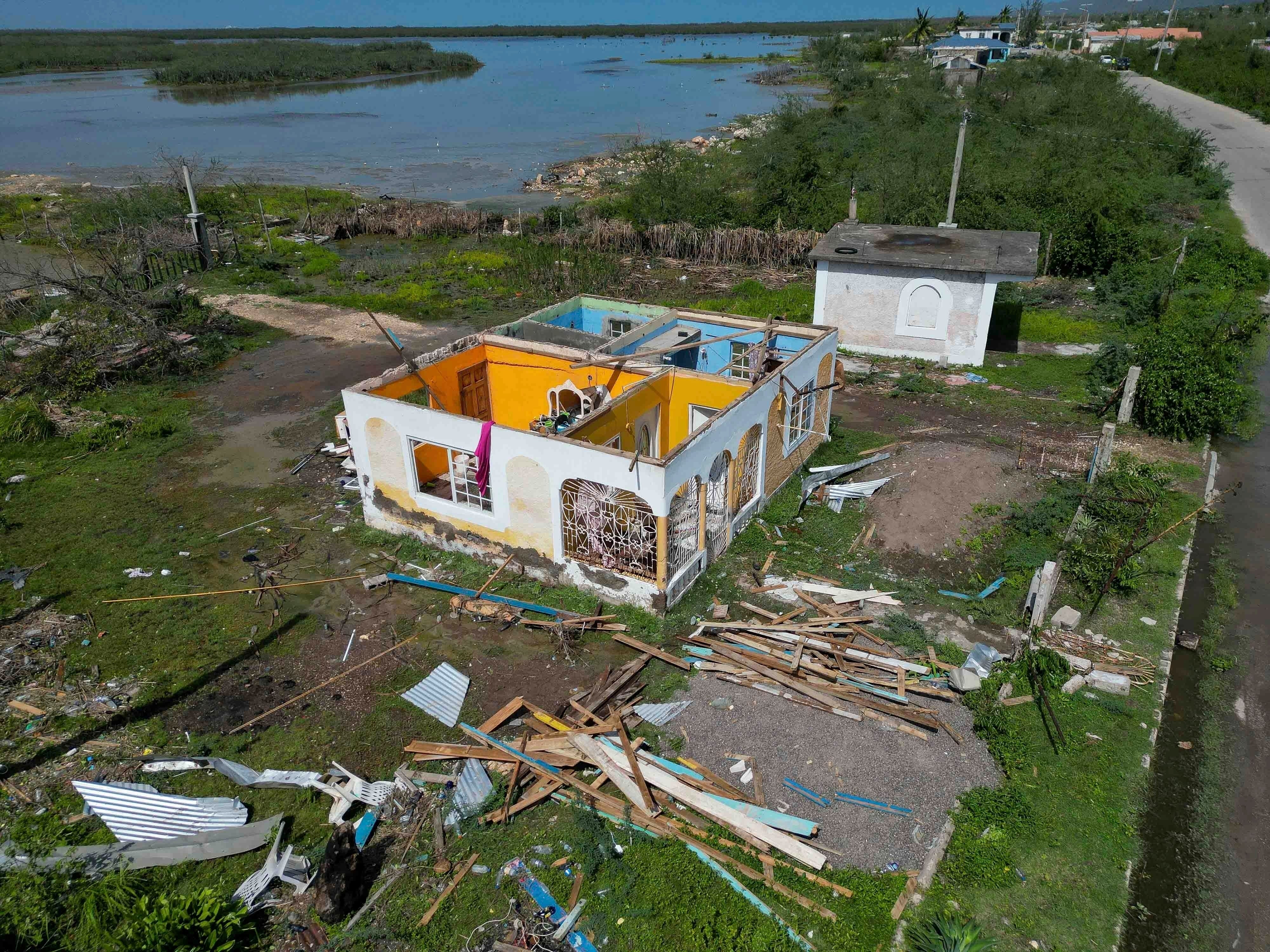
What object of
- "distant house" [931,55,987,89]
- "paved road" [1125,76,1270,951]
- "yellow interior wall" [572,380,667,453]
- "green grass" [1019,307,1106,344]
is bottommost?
"paved road" [1125,76,1270,951]

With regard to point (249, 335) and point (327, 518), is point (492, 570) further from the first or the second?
point (249, 335)

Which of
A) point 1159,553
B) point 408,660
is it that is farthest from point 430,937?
point 1159,553

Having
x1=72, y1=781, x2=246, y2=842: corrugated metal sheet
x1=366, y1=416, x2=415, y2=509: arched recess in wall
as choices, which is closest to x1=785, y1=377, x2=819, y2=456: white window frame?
x1=366, y1=416, x2=415, y2=509: arched recess in wall

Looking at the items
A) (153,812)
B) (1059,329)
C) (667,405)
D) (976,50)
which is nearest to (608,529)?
(667,405)

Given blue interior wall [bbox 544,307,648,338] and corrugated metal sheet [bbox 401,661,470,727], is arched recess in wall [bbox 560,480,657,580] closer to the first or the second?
corrugated metal sheet [bbox 401,661,470,727]

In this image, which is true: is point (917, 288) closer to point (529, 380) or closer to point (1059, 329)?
point (1059, 329)

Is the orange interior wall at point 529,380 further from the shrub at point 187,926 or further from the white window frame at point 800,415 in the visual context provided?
the shrub at point 187,926
